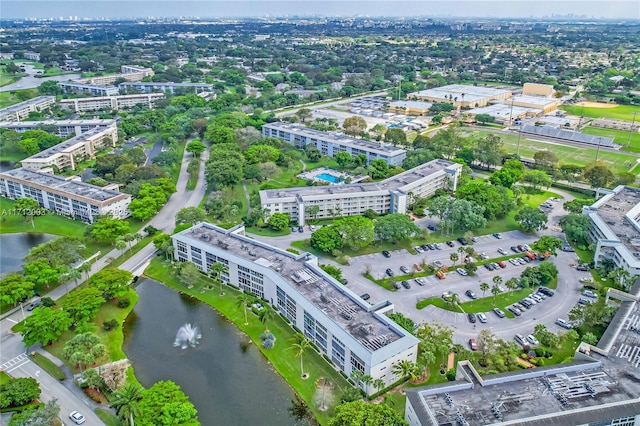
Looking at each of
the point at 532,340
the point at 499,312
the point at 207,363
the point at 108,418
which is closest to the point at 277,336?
the point at 207,363

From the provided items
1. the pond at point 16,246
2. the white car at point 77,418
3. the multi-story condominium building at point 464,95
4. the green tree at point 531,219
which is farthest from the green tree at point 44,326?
the multi-story condominium building at point 464,95

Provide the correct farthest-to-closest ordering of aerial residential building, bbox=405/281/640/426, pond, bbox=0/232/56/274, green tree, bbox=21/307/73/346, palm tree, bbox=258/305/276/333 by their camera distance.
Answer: pond, bbox=0/232/56/274
palm tree, bbox=258/305/276/333
green tree, bbox=21/307/73/346
aerial residential building, bbox=405/281/640/426

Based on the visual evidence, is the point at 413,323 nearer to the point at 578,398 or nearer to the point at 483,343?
the point at 483,343

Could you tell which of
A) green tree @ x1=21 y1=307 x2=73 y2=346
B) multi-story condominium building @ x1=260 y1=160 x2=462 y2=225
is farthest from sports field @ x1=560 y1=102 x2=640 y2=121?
green tree @ x1=21 y1=307 x2=73 y2=346

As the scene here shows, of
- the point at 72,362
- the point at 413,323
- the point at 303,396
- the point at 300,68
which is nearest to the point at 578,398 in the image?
the point at 413,323

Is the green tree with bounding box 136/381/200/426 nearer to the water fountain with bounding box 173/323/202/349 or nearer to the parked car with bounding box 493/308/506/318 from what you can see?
the water fountain with bounding box 173/323/202/349

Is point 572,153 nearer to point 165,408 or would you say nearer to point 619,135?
point 619,135

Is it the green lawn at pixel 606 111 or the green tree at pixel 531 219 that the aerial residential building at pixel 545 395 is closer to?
the green tree at pixel 531 219
